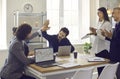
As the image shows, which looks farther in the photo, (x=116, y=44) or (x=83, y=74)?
(x=116, y=44)

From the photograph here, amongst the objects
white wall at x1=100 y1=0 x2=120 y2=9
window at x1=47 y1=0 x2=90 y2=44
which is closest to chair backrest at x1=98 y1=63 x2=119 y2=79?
window at x1=47 y1=0 x2=90 y2=44

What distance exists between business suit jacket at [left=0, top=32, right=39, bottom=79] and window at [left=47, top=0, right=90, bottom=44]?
244cm

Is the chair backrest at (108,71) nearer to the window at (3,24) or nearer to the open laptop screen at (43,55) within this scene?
the open laptop screen at (43,55)

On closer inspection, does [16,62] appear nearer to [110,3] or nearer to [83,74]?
[83,74]

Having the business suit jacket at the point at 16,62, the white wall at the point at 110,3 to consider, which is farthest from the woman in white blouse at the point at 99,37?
the white wall at the point at 110,3

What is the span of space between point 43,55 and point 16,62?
0.38 m

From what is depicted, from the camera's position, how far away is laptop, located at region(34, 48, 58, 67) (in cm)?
292

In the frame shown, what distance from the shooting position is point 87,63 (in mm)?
3035

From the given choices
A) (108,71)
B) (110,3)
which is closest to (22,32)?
(108,71)

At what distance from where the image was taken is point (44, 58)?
9.90ft

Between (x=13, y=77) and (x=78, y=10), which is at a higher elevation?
(x=78, y=10)

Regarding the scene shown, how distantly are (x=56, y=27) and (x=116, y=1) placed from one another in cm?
163

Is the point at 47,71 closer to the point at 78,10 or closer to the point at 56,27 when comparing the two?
the point at 56,27

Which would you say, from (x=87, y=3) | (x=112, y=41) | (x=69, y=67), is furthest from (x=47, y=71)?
(x=87, y=3)
